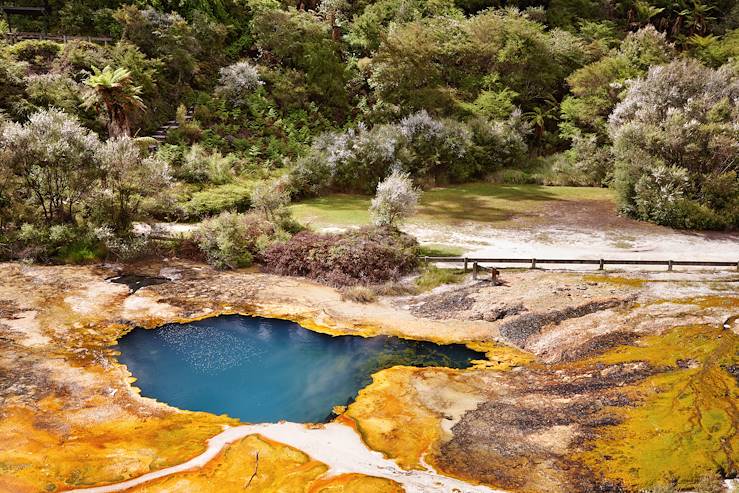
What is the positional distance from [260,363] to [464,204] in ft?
64.7

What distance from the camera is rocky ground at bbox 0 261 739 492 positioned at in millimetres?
10633

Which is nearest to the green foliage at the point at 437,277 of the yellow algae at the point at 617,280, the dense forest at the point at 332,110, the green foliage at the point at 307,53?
the yellow algae at the point at 617,280

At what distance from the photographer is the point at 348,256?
22219mm

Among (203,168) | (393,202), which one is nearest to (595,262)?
(393,202)

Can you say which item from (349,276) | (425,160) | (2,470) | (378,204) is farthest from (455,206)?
(2,470)

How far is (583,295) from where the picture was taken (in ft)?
63.2

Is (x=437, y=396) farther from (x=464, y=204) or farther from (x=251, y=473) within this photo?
(x=464, y=204)

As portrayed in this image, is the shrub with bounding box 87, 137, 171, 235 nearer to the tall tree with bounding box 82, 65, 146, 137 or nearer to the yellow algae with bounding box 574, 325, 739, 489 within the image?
the tall tree with bounding box 82, 65, 146, 137

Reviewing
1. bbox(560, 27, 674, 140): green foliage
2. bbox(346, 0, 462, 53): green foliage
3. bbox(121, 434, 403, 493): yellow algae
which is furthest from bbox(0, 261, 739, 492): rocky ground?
bbox(346, 0, 462, 53): green foliage

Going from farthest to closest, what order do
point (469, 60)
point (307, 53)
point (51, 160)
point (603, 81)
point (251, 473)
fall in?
point (469, 60) < point (307, 53) < point (603, 81) < point (51, 160) < point (251, 473)

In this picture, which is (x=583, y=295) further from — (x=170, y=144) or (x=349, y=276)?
(x=170, y=144)

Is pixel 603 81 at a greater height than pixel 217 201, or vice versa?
pixel 603 81

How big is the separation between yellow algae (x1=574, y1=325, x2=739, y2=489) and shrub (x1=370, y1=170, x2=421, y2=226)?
1131 cm

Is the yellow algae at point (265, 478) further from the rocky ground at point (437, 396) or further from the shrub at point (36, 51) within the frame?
the shrub at point (36, 51)
